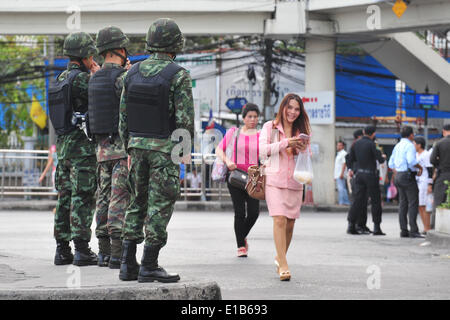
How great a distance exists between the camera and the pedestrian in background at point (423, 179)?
15055 mm

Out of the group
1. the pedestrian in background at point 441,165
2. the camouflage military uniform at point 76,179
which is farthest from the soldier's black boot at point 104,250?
the pedestrian in background at point 441,165

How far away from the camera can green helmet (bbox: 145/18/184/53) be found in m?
6.45

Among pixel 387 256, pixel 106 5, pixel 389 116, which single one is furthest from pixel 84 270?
pixel 389 116

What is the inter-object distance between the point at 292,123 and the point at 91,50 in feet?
6.85

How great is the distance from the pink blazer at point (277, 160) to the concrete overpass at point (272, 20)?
41.8ft

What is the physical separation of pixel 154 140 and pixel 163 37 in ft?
2.58

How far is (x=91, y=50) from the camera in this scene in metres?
8.17

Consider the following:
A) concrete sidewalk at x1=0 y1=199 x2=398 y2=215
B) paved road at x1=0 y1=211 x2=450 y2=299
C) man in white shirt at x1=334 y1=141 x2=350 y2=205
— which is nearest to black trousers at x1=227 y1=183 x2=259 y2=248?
paved road at x1=0 y1=211 x2=450 y2=299

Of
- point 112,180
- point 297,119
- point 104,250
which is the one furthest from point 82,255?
point 297,119

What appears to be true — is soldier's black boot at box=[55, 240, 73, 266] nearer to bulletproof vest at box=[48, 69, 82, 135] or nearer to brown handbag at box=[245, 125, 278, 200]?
bulletproof vest at box=[48, 69, 82, 135]

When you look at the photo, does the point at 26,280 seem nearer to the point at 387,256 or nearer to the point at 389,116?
the point at 387,256

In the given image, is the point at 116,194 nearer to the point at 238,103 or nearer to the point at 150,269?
the point at 150,269

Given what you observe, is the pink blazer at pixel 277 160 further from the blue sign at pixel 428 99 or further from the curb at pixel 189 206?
the blue sign at pixel 428 99

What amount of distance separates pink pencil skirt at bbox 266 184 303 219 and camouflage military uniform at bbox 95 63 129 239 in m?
1.63
